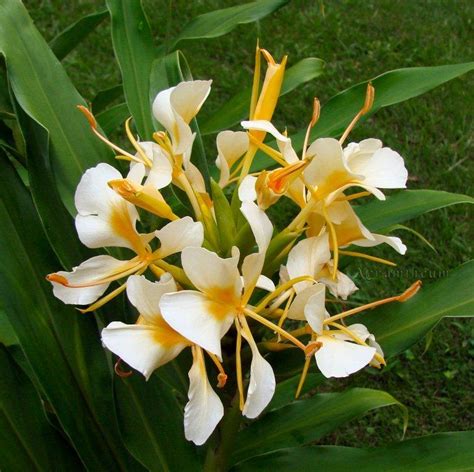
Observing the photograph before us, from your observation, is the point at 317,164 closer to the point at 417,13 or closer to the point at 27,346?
the point at 27,346

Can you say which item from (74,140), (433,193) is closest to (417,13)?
(433,193)

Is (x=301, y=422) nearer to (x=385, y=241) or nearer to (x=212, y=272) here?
(x=385, y=241)

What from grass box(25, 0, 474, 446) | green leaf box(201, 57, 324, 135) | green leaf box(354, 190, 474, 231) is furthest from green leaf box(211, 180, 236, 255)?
grass box(25, 0, 474, 446)

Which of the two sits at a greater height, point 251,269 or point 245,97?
point 251,269

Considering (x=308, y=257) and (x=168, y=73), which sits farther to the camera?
(x=168, y=73)

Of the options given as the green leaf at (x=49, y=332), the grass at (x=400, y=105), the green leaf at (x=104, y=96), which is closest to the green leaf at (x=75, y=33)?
the green leaf at (x=104, y=96)

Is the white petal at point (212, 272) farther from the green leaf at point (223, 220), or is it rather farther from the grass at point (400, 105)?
the grass at point (400, 105)

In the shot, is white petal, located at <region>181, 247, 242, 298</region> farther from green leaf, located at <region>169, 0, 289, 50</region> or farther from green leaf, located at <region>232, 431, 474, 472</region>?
green leaf, located at <region>169, 0, 289, 50</region>

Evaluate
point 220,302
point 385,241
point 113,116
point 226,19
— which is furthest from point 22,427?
point 226,19
